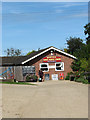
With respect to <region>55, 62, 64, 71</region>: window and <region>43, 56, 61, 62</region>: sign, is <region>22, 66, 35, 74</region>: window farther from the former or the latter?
<region>55, 62, 64, 71</region>: window

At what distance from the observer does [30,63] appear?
32750 mm

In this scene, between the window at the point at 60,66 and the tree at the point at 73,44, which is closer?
the window at the point at 60,66

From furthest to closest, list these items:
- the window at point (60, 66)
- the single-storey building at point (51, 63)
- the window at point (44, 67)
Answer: the window at point (60, 66) < the window at point (44, 67) < the single-storey building at point (51, 63)

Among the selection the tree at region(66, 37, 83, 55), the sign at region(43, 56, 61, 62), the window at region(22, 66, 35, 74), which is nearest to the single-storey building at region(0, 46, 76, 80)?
the sign at region(43, 56, 61, 62)

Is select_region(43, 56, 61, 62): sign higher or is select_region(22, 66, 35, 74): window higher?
select_region(43, 56, 61, 62): sign

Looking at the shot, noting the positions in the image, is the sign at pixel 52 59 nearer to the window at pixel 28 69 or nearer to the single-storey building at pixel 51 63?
the single-storey building at pixel 51 63

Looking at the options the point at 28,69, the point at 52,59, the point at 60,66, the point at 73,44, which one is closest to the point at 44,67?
the point at 52,59

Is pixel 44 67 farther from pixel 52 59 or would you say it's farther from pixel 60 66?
pixel 60 66

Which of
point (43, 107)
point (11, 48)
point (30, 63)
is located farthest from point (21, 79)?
point (11, 48)

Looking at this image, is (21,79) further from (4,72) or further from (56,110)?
(56,110)

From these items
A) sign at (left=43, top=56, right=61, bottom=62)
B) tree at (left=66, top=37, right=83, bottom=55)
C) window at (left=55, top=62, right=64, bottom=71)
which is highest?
tree at (left=66, top=37, right=83, bottom=55)

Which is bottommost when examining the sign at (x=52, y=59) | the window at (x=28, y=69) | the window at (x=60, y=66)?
the window at (x=28, y=69)

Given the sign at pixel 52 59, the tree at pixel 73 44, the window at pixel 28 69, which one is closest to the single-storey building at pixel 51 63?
the sign at pixel 52 59

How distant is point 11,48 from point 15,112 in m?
72.5
